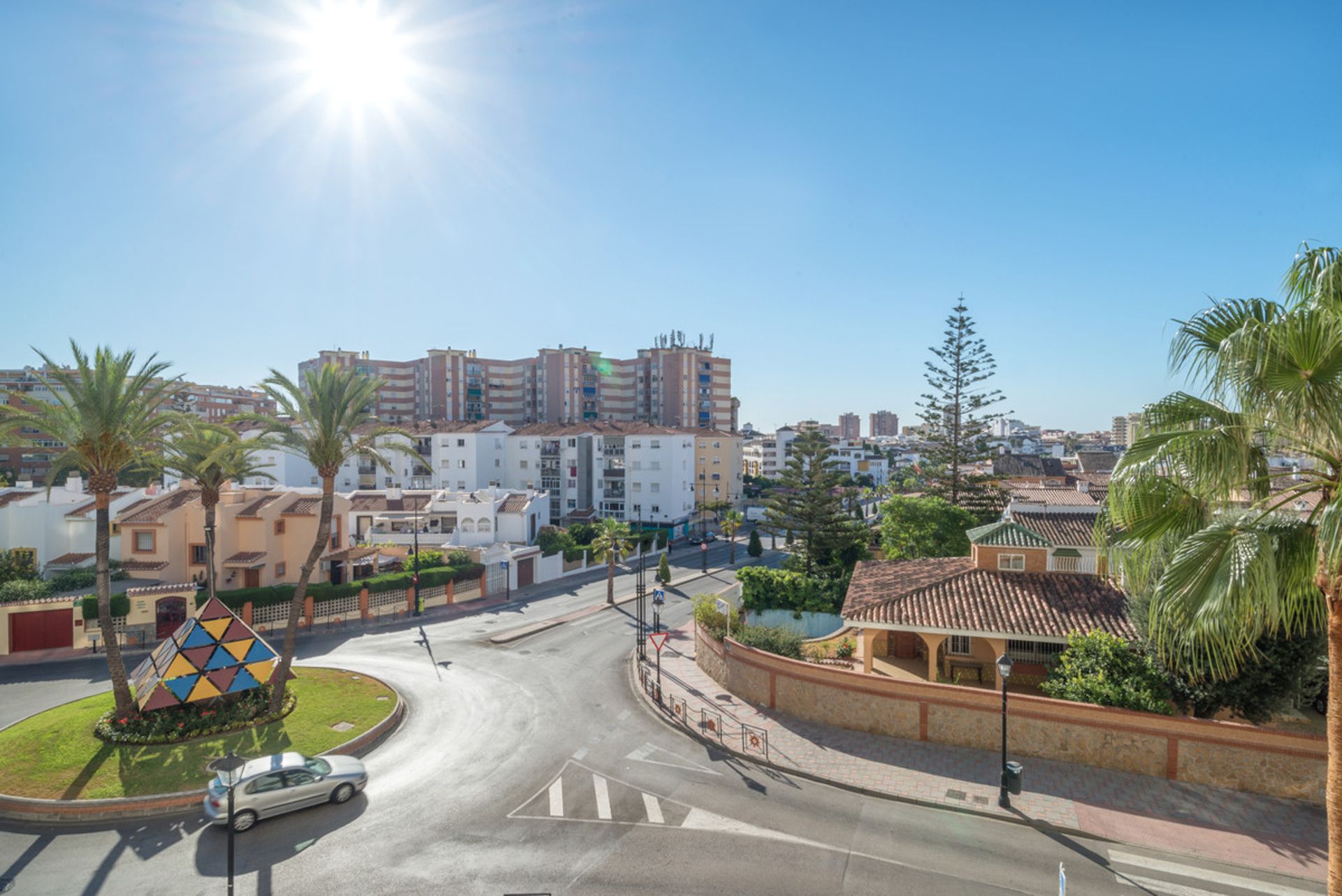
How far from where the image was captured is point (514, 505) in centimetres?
5075

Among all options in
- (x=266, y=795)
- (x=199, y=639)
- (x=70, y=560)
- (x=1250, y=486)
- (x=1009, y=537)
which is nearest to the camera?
(x=1250, y=486)

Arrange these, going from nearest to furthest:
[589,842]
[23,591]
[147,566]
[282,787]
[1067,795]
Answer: [589,842] → [282,787] → [1067,795] → [23,591] → [147,566]

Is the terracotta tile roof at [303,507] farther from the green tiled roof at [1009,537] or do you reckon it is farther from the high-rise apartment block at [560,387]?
the high-rise apartment block at [560,387]

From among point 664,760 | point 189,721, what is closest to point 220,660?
point 189,721

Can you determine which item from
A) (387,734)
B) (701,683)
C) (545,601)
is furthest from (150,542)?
(701,683)

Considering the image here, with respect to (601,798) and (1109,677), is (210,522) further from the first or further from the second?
(1109,677)

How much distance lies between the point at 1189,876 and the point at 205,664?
23.7 metres

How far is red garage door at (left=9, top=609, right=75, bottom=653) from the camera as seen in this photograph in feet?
86.3

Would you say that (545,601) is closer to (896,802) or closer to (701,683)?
(701,683)

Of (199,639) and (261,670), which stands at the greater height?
(199,639)

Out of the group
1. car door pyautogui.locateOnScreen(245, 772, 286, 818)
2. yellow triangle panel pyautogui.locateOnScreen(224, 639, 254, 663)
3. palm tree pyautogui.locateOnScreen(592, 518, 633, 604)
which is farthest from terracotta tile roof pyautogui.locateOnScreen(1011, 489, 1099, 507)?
yellow triangle panel pyautogui.locateOnScreen(224, 639, 254, 663)

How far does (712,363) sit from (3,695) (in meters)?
87.3

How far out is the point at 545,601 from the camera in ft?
126

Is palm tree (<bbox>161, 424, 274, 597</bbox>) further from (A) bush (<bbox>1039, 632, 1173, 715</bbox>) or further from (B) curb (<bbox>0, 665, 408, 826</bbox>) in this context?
(A) bush (<bbox>1039, 632, 1173, 715</bbox>)
